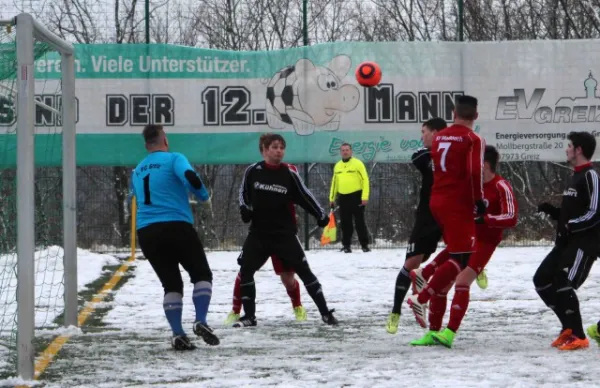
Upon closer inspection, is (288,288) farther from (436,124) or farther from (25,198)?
(25,198)

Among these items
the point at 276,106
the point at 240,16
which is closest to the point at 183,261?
the point at 276,106

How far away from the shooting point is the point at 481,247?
7789 mm

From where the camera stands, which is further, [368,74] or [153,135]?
[368,74]

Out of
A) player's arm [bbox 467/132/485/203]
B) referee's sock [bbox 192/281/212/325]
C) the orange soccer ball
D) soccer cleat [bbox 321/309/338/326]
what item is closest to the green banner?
the orange soccer ball

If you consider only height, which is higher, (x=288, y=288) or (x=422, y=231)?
(x=422, y=231)

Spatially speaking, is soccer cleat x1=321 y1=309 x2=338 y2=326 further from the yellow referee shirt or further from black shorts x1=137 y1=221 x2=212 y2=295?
the yellow referee shirt

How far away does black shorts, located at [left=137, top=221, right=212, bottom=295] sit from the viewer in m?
7.64

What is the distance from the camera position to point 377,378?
6125mm

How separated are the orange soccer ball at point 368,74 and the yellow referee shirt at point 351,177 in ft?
4.01

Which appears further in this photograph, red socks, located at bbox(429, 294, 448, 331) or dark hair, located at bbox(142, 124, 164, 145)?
dark hair, located at bbox(142, 124, 164, 145)

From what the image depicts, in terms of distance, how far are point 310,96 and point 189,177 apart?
9.17m

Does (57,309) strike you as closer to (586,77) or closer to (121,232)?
(121,232)

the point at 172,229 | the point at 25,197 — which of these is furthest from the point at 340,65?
the point at 25,197

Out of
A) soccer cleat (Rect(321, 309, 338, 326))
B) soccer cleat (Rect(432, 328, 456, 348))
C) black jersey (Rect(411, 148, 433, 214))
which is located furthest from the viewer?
soccer cleat (Rect(321, 309, 338, 326))
